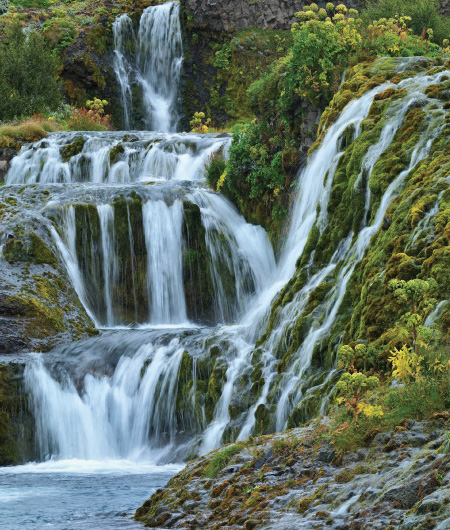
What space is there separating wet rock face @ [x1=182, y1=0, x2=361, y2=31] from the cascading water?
12.8 meters

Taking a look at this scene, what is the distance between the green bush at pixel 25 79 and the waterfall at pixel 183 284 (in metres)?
4.75

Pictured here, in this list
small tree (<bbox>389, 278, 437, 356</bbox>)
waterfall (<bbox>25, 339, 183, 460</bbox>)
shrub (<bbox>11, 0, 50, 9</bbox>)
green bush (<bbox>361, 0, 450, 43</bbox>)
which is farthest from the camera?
shrub (<bbox>11, 0, 50, 9</bbox>)

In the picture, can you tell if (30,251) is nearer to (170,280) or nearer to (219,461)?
(170,280)

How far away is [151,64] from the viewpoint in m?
30.0

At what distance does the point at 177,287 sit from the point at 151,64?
56.3 feet

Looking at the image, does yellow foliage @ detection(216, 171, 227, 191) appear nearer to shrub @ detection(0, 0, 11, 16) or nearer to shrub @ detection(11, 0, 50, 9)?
shrub @ detection(0, 0, 11, 16)

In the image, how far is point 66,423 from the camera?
11195 mm

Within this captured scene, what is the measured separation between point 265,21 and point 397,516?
3001 cm

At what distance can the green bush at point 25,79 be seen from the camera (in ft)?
80.0

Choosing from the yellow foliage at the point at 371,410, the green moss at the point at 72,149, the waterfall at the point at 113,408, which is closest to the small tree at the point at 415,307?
the yellow foliage at the point at 371,410

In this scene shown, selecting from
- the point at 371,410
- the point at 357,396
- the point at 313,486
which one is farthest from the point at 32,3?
the point at 313,486

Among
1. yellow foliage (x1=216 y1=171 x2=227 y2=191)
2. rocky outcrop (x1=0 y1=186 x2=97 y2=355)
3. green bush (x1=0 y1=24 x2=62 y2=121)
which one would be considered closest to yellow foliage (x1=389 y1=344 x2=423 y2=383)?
rocky outcrop (x1=0 y1=186 x2=97 y2=355)

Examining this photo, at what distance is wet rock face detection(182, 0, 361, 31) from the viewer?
3100 cm

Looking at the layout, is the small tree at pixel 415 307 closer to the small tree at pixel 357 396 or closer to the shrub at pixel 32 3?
the small tree at pixel 357 396
